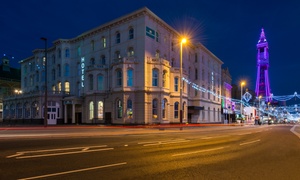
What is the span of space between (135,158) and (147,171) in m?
2.21

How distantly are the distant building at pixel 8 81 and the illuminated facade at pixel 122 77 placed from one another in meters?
22.8

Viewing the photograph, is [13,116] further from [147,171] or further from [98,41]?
[147,171]

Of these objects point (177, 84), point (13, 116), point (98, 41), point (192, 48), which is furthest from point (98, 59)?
point (13, 116)

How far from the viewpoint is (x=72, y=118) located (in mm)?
46031

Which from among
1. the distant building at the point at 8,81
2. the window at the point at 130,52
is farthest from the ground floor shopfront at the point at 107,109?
the distant building at the point at 8,81

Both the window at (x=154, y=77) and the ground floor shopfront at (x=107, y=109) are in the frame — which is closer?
the ground floor shopfront at (x=107, y=109)

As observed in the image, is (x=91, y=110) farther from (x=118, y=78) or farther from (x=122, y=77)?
(x=122, y=77)

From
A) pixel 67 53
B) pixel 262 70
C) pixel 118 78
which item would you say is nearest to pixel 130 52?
pixel 118 78

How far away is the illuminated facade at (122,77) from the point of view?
1531 inches

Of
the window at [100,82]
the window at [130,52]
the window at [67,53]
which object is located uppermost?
the window at [67,53]

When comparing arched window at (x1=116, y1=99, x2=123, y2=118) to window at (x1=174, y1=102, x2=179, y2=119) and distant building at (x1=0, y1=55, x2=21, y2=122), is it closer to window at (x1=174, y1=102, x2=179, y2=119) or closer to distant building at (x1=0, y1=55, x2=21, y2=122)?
window at (x1=174, y1=102, x2=179, y2=119)

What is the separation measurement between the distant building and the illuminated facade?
22.8 meters

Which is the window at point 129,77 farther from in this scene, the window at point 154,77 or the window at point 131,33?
the window at point 131,33

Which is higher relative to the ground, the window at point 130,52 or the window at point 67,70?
the window at point 130,52
